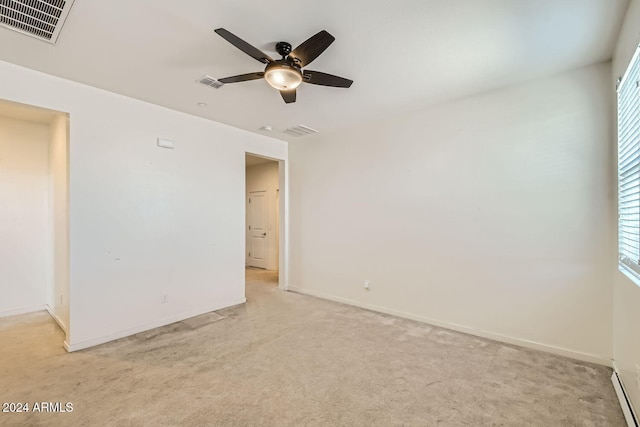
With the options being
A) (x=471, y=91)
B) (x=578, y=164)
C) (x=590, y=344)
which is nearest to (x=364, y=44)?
(x=471, y=91)

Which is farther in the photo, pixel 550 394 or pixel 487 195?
pixel 487 195

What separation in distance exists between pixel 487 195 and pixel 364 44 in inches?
84.1

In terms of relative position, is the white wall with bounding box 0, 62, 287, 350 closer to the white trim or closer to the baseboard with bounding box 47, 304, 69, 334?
the baseboard with bounding box 47, 304, 69, 334

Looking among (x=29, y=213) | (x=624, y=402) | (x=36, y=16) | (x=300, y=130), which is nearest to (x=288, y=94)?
(x=36, y=16)

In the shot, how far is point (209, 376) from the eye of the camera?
2438 mm

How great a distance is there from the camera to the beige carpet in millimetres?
1963

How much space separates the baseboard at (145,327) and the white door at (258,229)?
9.76 ft

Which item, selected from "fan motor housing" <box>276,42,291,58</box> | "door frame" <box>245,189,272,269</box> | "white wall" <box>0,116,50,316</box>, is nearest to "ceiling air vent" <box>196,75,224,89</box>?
"fan motor housing" <box>276,42,291,58</box>

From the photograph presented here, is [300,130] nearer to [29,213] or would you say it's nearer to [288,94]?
[288,94]

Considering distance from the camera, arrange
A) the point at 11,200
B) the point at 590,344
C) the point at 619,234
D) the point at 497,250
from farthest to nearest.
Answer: the point at 11,200
the point at 497,250
the point at 590,344
the point at 619,234

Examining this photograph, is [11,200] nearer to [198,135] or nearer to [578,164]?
[198,135]

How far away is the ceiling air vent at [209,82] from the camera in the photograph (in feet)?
9.34

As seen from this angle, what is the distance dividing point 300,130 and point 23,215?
13.4ft

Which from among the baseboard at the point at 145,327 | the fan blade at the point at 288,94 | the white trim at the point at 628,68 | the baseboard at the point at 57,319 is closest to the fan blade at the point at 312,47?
the fan blade at the point at 288,94
